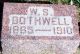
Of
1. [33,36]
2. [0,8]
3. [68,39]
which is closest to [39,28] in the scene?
[33,36]

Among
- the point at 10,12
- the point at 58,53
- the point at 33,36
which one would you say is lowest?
the point at 58,53

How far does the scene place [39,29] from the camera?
19.0 feet

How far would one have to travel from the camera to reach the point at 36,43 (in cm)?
570

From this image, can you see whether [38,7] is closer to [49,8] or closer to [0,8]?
[49,8]

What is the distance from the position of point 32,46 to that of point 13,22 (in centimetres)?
63

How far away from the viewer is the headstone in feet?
18.7

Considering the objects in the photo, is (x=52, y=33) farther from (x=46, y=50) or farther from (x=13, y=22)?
(x=13, y=22)

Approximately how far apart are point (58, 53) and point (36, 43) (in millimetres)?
508

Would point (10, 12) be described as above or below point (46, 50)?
above

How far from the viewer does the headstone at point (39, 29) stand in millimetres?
5707

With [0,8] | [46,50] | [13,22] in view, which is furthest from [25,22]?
[0,8]

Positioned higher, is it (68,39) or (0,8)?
(0,8)

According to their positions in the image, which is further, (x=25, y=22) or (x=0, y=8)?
(x=0, y=8)

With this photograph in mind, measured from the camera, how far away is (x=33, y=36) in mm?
5742
